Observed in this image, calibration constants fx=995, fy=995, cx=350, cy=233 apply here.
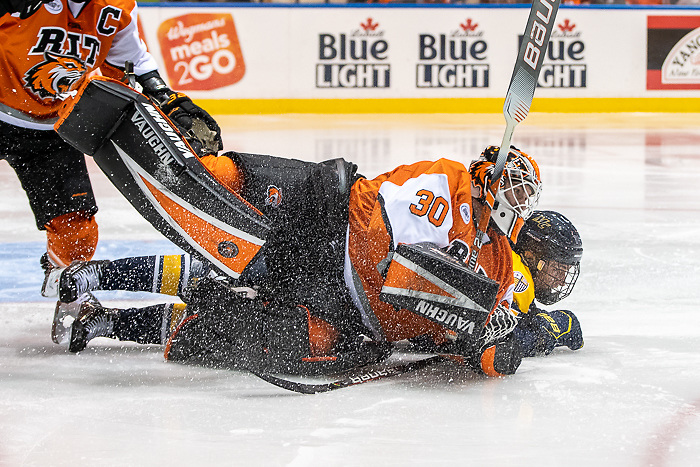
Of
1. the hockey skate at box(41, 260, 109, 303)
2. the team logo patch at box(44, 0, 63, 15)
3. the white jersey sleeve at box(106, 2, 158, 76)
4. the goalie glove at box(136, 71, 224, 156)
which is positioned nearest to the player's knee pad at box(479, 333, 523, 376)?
the goalie glove at box(136, 71, 224, 156)

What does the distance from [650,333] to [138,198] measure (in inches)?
62.4

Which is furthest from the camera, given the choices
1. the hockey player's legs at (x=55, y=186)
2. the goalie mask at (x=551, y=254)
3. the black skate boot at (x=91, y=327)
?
the hockey player's legs at (x=55, y=186)

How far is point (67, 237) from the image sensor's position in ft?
9.97

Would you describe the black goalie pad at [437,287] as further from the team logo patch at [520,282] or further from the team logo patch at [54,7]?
the team logo patch at [54,7]

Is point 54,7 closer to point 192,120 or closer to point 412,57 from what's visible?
point 192,120

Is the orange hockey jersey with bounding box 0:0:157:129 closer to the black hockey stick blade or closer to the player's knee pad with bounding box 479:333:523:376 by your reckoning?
the black hockey stick blade

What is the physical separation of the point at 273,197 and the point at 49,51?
0.84m

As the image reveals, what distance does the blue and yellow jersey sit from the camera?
2.81 metres

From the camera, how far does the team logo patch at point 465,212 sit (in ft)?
7.91

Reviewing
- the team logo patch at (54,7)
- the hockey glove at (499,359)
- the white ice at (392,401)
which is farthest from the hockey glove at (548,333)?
the team logo patch at (54,7)

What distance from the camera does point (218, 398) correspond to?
2363 millimetres

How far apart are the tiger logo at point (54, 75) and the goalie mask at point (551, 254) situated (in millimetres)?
1373

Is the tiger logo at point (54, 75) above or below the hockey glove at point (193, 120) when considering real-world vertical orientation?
above

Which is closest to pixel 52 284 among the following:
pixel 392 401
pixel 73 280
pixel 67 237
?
pixel 73 280
